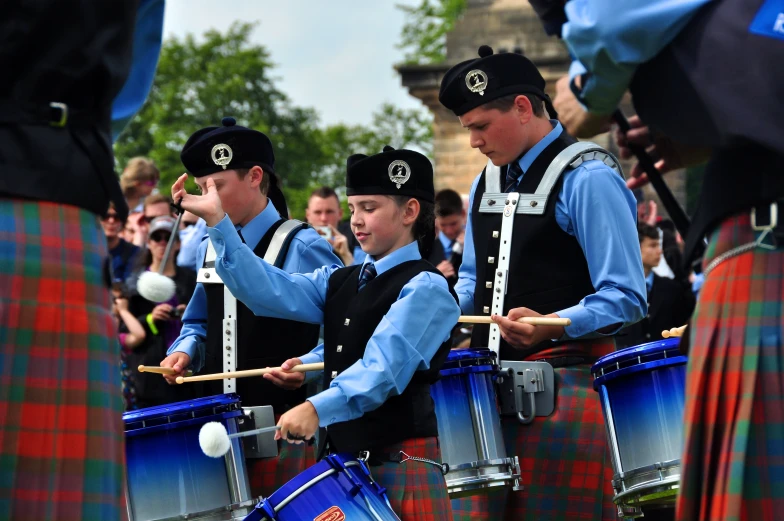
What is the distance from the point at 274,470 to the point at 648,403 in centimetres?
166

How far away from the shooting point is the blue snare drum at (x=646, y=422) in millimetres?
4730

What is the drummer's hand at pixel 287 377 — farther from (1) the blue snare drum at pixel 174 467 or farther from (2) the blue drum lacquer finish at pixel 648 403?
(2) the blue drum lacquer finish at pixel 648 403

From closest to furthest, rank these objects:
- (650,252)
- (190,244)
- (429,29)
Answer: (650,252), (190,244), (429,29)

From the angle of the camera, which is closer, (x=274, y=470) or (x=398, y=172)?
(x=398, y=172)

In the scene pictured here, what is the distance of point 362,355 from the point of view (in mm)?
4898

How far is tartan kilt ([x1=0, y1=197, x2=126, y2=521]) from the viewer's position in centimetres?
311

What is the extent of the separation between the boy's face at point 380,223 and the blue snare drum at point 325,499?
957 millimetres

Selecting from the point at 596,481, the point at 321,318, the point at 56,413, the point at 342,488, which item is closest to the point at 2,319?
the point at 56,413

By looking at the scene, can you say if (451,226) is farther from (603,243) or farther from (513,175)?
(603,243)

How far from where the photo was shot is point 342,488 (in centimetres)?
440

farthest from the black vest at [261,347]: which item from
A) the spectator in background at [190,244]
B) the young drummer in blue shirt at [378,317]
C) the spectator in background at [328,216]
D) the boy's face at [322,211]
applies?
the boy's face at [322,211]

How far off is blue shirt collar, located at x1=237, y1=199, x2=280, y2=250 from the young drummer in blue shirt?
654 millimetres

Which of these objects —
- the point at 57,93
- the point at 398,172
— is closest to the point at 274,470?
the point at 398,172

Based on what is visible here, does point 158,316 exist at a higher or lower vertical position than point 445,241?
lower
